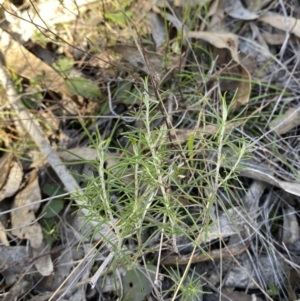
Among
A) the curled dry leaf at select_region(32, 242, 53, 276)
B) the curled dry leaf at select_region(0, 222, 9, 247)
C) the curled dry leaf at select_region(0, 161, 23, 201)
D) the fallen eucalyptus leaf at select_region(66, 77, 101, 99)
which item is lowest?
the curled dry leaf at select_region(32, 242, 53, 276)

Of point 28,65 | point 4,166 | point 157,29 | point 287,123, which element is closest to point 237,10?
point 157,29

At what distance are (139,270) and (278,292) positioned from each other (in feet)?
1.54

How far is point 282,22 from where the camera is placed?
230 centimetres

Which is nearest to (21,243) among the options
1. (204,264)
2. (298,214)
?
(204,264)

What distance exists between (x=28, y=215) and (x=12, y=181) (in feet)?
0.55

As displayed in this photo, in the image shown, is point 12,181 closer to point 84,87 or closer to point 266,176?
point 84,87

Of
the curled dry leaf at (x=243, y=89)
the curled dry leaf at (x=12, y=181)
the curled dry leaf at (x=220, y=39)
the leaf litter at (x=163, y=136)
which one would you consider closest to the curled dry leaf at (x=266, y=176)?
the leaf litter at (x=163, y=136)

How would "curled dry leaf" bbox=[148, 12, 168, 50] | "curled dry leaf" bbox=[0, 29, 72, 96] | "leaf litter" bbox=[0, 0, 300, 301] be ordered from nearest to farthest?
"leaf litter" bbox=[0, 0, 300, 301] → "curled dry leaf" bbox=[0, 29, 72, 96] → "curled dry leaf" bbox=[148, 12, 168, 50]

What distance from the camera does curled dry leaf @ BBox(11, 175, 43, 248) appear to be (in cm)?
193

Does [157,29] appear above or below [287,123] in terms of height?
above

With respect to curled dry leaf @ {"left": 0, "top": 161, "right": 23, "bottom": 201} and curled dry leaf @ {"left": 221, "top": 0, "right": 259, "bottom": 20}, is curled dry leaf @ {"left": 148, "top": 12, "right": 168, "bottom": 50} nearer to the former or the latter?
curled dry leaf @ {"left": 221, "top": 0, "right": 259, "bottom": 20}

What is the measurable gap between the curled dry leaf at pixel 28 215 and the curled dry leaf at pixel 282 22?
119cm

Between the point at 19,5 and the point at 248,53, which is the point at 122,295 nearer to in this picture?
the point at 248,53

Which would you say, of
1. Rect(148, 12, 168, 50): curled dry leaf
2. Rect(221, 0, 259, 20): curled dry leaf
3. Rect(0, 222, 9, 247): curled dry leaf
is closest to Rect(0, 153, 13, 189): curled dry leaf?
Rect(0, 222, 9, 247): curled dry leaf
